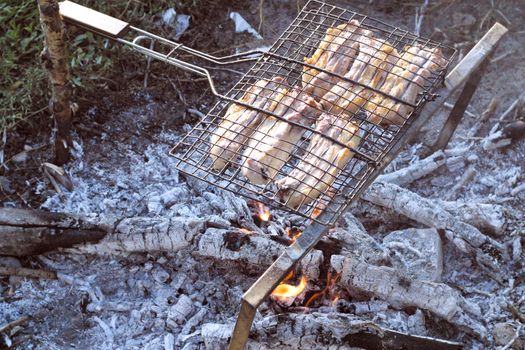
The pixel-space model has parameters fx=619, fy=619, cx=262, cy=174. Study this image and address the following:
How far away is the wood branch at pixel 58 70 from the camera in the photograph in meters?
4.15

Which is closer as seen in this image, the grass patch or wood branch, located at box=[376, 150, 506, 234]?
wood branch, located at box=[376, 150, 506, 234]

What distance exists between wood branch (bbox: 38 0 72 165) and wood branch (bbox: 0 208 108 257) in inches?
30.1

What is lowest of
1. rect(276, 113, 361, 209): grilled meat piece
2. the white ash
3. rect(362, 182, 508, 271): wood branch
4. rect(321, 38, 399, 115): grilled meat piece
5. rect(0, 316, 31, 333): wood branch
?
rect(0, 316, 31, 333): wood branch

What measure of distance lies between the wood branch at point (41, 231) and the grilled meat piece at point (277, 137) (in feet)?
4.16

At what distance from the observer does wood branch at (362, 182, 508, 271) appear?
14.5 feet

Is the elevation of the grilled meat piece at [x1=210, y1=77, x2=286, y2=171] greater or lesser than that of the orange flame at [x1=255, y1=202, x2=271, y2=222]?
greater

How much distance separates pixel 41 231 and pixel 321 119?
2001 mm

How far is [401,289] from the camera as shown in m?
3.91

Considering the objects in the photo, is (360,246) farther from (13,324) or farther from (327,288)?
(13,324)

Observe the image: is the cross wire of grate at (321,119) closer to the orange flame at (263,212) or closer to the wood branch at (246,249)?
the wood branch at (246,249)

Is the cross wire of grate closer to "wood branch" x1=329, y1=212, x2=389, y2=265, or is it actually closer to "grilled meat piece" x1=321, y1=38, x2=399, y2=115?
"grilled meat piece" x1=321, y1=38, x2=399, y2=115

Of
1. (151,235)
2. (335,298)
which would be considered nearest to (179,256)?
(151,235)

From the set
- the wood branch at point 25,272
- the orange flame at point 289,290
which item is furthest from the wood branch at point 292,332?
the wood branch at point 25,272

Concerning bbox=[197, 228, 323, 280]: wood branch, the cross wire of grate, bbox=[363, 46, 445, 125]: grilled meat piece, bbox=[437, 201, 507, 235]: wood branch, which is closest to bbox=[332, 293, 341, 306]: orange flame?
bbox=[197, 228, 323, 280]: wood branch
